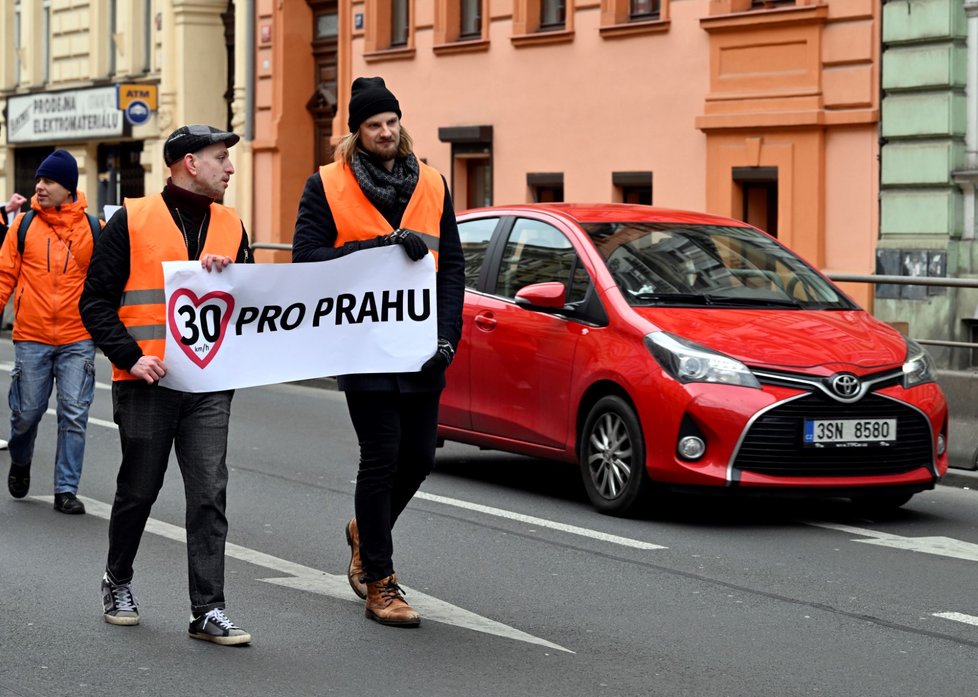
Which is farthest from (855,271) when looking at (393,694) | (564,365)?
(393,694)

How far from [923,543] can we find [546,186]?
15.0 m

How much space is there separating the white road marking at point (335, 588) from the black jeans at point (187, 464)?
0.95 meters

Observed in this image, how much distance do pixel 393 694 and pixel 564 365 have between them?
4413mm

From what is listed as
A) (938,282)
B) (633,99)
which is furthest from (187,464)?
(633,99)

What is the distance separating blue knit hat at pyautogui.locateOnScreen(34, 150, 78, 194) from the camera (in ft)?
32.8

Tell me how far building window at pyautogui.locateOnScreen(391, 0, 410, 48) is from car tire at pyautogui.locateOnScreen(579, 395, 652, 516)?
56.9 feet

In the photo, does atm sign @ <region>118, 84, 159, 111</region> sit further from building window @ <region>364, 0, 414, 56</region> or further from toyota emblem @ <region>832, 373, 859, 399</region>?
toyota emblem @ <region>832, 373, 859, 399</region>

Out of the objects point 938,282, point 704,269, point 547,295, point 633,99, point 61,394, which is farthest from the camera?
point 633,99

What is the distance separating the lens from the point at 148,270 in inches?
271

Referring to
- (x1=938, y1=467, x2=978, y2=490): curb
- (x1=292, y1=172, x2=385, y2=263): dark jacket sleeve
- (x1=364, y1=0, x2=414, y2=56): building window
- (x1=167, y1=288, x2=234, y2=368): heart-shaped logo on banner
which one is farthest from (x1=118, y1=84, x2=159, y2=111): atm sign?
(x1=167, y1=288, x2=234, y2=368): heart-shaped logo on banner

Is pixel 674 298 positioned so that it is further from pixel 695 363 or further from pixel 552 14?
pixel 552 14

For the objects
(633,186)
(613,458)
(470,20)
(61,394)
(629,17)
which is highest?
(470,20)

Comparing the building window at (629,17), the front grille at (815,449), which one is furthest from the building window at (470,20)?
the front grille at (815,449)

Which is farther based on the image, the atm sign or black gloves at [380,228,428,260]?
the atm sign
